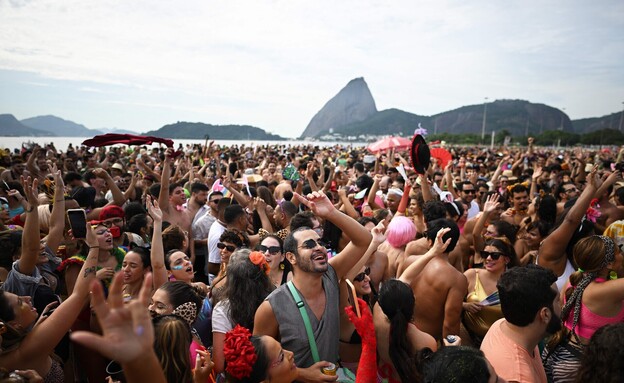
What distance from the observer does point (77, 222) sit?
369 cm

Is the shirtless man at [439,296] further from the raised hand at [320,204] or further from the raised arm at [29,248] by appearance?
the raised arm at [29,248]

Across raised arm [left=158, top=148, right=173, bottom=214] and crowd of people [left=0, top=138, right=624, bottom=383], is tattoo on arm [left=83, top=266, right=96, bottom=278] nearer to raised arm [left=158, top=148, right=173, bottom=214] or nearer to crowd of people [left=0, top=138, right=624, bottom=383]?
crowd of people [left=0, top=138, right=624, bottom=383]

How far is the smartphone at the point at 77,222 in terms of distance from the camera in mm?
3648

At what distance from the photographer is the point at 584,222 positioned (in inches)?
184

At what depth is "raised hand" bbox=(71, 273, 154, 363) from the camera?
1372mm

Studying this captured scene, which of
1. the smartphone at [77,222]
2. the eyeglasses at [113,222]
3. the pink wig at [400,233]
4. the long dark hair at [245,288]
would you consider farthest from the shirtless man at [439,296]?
the eyeglasses at [113,222]

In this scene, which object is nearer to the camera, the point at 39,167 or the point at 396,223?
the point at 396,223

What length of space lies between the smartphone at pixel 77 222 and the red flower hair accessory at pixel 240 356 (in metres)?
2.34

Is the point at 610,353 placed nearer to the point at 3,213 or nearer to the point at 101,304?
the point at 101,304

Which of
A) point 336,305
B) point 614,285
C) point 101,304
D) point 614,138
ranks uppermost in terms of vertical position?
point 614,138

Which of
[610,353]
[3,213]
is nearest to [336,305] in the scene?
[610,353]

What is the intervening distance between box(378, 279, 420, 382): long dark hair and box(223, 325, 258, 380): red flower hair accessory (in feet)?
3.25

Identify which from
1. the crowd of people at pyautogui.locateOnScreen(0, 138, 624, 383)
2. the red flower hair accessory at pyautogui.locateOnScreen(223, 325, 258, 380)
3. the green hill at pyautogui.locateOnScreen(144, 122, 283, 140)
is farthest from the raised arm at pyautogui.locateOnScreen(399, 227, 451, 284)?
the green hill at pyautogui.locateOnScreen(144, 122, 283, 140)

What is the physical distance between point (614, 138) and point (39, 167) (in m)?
106
